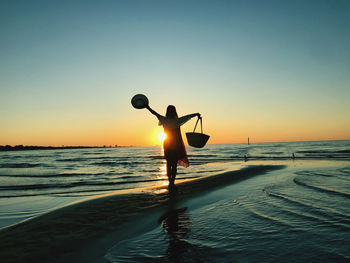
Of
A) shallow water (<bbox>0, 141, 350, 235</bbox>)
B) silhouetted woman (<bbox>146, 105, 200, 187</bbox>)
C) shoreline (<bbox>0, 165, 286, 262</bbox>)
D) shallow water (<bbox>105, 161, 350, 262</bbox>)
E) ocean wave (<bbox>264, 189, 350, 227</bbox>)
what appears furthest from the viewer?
shallow water (<bbox>0, 141, 350, 235</bbox>)

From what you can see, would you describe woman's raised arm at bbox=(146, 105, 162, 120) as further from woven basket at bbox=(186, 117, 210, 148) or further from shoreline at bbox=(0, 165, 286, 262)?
shoreline at bbox=(0, 165, 286, 262)

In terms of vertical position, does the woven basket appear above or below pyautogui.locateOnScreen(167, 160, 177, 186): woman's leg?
above

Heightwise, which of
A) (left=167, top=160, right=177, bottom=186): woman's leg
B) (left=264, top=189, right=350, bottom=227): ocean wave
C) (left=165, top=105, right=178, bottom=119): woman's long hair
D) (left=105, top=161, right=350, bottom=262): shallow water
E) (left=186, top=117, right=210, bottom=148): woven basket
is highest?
(left=165, top=105, right=178, bottom=119): woman's long hair

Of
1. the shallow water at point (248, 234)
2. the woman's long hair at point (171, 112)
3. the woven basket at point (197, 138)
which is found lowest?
the shallow water at point (248, 234)

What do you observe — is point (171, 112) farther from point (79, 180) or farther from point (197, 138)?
point (79, 180)

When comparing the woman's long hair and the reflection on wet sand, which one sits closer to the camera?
the reflection on wet sand

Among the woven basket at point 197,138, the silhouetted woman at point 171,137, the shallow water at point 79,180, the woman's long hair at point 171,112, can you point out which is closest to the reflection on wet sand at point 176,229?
the silhouetted woman at point 171,137

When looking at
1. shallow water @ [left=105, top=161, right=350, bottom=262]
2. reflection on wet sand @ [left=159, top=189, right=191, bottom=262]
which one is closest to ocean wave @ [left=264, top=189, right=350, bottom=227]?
shallow water @ [left=105, top=161, right=350, bottom=262]

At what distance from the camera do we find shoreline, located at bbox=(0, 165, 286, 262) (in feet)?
10.0

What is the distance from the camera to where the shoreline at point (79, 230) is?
305 cm

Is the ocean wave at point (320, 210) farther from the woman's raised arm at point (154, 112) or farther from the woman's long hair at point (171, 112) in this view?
the woman's raised arm at point (154, 112)

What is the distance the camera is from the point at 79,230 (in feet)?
12.6

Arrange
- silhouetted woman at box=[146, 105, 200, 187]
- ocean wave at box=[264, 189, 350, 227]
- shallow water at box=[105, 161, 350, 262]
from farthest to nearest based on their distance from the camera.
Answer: silhouetted woman at box=[146, 105, 200, 187] → ocean wave at box=[264, 189, 350, 227] → shallow water at box=[105, 161, 350, 262]

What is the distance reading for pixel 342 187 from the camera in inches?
308
